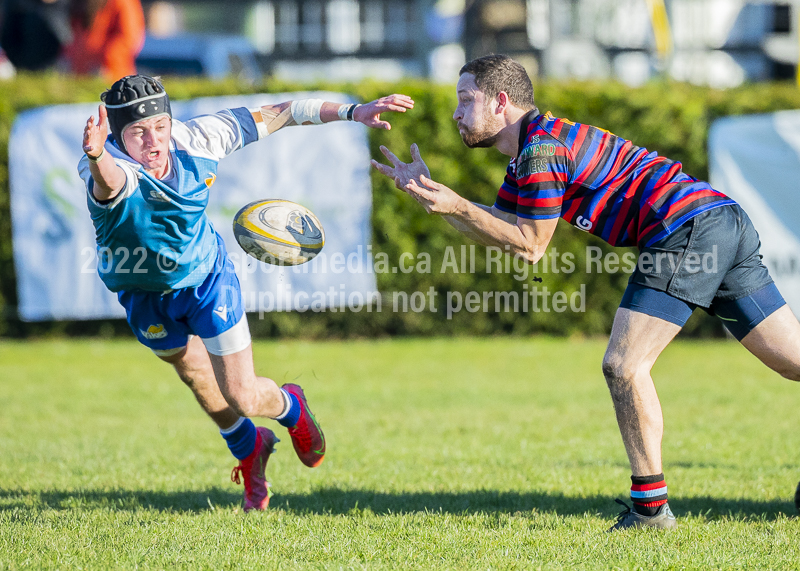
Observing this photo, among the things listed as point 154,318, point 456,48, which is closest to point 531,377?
point 154,318

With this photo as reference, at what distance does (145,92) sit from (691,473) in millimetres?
4039

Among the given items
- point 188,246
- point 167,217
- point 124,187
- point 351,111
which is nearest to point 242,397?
point 188,246

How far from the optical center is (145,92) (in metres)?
4.34

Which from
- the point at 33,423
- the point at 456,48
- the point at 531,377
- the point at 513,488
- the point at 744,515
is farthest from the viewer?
the point at 456,48

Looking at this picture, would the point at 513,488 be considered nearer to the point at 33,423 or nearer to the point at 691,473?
the point at 691,473

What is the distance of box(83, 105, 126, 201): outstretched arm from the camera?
3836 mm

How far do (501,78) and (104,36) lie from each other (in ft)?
30.7

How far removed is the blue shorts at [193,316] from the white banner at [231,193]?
571 cm

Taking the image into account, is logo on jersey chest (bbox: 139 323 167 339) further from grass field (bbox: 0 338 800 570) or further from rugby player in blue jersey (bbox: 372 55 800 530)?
rugby player in blue jersey (bbox: 372 55 800 530)

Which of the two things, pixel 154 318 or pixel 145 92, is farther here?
pixel 154 318

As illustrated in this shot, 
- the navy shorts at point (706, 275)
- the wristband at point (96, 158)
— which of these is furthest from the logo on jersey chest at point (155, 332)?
the navy shorts at point (706, 275)

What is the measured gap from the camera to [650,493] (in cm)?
433

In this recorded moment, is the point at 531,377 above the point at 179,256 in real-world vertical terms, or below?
below

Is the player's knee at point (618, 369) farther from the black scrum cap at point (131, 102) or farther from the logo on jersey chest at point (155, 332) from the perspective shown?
the black scrum cap at point (131, 102)
